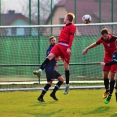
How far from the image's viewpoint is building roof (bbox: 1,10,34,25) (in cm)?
2642

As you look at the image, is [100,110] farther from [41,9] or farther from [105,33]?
[41,9]

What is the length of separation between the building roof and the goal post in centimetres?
222

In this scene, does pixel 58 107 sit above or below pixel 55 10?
below

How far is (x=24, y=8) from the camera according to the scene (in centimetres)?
2600

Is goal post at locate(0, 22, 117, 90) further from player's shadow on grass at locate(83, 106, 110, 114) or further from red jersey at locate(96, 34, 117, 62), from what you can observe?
player's shadow on grass at locate(83, 106, 110, 114)

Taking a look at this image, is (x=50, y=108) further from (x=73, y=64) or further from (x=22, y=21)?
(x=22, y=21)

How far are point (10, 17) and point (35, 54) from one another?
5.27m

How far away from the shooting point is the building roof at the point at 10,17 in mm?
26423

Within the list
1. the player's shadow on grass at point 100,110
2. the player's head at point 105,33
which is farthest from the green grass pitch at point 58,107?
the player's head at point 105,33

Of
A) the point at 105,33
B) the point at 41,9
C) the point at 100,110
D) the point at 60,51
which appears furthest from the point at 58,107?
the point at 41,9

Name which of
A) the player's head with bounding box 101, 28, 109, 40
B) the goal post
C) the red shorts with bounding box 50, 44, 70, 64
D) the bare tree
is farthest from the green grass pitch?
the bare tree

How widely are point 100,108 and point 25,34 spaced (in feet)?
36.0

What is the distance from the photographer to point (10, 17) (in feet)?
91.8

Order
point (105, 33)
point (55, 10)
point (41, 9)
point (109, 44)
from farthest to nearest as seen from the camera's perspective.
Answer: point (55, 10), point (41, 9), point (109, 44), point (105, 33)
